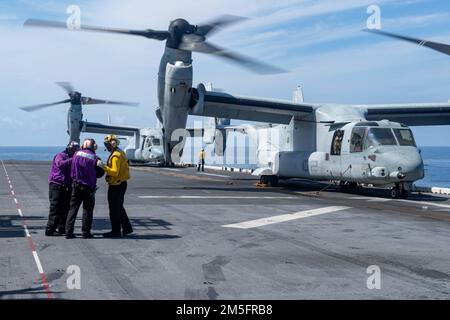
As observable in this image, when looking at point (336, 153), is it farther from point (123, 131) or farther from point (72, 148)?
point (123, 131)

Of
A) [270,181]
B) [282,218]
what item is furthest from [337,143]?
[282,218]

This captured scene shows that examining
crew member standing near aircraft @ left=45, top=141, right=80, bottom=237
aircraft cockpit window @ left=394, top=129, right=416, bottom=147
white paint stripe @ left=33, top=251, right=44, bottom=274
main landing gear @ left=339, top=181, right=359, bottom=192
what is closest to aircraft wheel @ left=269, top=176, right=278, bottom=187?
main landing gear @ left=339, top=181, right=359, bottom=192

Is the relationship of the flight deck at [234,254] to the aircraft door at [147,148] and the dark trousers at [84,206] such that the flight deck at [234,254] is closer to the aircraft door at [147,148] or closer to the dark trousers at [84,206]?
the dark trousers at [84,206]

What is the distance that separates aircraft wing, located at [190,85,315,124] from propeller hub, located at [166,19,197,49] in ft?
6.80

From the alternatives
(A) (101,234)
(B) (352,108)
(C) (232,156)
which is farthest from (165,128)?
(C) (232,156)

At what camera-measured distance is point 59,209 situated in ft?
35.4

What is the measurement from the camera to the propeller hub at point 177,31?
→ 21.2m

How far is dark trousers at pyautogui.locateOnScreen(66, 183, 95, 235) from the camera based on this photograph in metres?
10.4

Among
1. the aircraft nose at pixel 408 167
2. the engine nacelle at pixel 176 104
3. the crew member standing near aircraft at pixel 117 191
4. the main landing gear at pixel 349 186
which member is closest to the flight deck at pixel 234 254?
the crew member standing near aircraft at pixel 117 191

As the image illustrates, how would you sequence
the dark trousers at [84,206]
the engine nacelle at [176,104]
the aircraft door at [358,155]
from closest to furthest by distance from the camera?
1. the dark trousers at [84,206]
2. the aircraft door at [358,155]
3. the engine nacelle at [176,104]

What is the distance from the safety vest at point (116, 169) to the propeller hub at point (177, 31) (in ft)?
36.1

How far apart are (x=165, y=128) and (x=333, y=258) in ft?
47.5

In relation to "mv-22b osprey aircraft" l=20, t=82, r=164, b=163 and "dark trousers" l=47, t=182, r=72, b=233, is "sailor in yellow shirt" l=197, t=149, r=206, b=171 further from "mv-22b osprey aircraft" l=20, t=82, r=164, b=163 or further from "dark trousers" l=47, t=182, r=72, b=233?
"dark trousers" l=47, t=182, r=72, b=233
